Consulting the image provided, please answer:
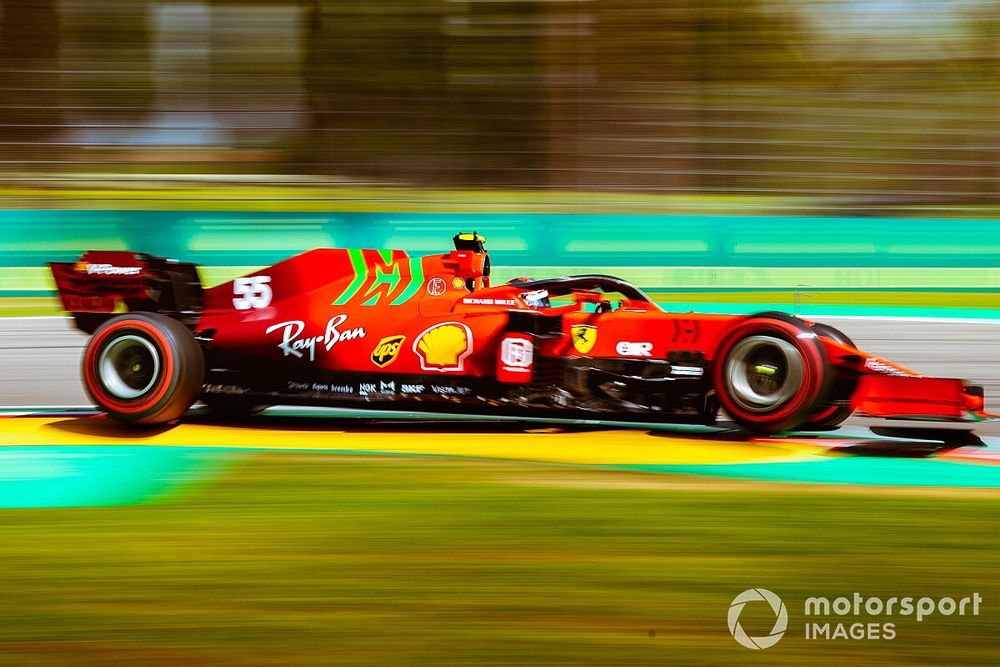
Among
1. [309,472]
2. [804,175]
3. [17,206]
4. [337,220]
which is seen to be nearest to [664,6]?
[804,175]

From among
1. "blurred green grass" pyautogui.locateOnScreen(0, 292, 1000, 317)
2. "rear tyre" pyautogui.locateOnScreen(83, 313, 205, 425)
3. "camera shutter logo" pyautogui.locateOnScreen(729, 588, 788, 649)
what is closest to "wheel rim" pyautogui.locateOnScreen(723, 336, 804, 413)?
"camera shutter logo" pyautogui.locateOnScreen(729, 588, 788, 649)

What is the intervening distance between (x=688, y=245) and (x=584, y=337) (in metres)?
6.80

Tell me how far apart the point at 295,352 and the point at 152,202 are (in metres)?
8.28

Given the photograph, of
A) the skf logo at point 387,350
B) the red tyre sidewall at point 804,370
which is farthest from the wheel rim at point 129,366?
the red tyre sidewall at point 804,370

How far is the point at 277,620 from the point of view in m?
3.26

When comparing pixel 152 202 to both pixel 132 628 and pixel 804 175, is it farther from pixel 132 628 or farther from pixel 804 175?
pixel 132 628

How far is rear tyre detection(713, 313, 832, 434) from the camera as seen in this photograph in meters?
5.48

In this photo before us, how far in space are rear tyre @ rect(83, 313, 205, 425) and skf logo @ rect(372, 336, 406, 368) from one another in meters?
0.96

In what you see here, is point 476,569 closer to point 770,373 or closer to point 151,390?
point 770,373

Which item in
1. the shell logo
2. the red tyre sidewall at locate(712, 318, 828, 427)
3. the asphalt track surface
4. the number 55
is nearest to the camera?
the red tyre sidewall at locate(712, 318, 828, 427)

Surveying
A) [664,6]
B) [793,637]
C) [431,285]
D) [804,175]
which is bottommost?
[793,637]

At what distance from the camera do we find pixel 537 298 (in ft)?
20.1

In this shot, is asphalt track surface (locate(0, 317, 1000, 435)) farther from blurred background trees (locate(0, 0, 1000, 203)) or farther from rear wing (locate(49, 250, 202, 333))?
blurred background trees (locate(0, 0, 1000, 203))

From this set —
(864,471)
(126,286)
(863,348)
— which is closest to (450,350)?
(126,286)
